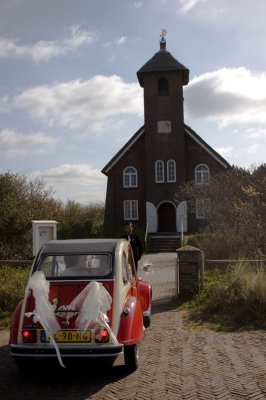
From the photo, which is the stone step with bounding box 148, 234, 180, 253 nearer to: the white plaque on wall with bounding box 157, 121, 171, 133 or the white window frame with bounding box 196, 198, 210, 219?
the white window frame with bounding box 196, 198, 210, 219

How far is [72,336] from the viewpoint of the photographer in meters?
5.80

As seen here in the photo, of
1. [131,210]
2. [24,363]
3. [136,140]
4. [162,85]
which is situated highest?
[162,85]

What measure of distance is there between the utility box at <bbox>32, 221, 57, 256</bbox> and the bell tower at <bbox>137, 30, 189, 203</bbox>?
2391 cm

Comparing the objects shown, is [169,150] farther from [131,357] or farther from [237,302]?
[131,357]

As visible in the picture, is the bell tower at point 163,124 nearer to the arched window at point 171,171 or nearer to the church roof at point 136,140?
the arched window at point 171,171

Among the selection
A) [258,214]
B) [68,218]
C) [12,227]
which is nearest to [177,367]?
[258,214]

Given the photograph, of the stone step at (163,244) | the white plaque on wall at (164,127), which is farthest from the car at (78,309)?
the white plaque on wall at (164,127)

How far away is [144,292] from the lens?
836cm

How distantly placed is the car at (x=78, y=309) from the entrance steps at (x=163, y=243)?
78.8 feet

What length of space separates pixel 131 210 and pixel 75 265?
102 ft

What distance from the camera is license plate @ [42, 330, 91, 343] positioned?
577 cm

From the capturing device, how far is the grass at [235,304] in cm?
880

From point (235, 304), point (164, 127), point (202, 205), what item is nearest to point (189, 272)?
point (235, 304)

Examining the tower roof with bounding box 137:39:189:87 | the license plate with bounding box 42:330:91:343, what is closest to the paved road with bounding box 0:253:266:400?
the license plate with bounding box 42:330:91:343
